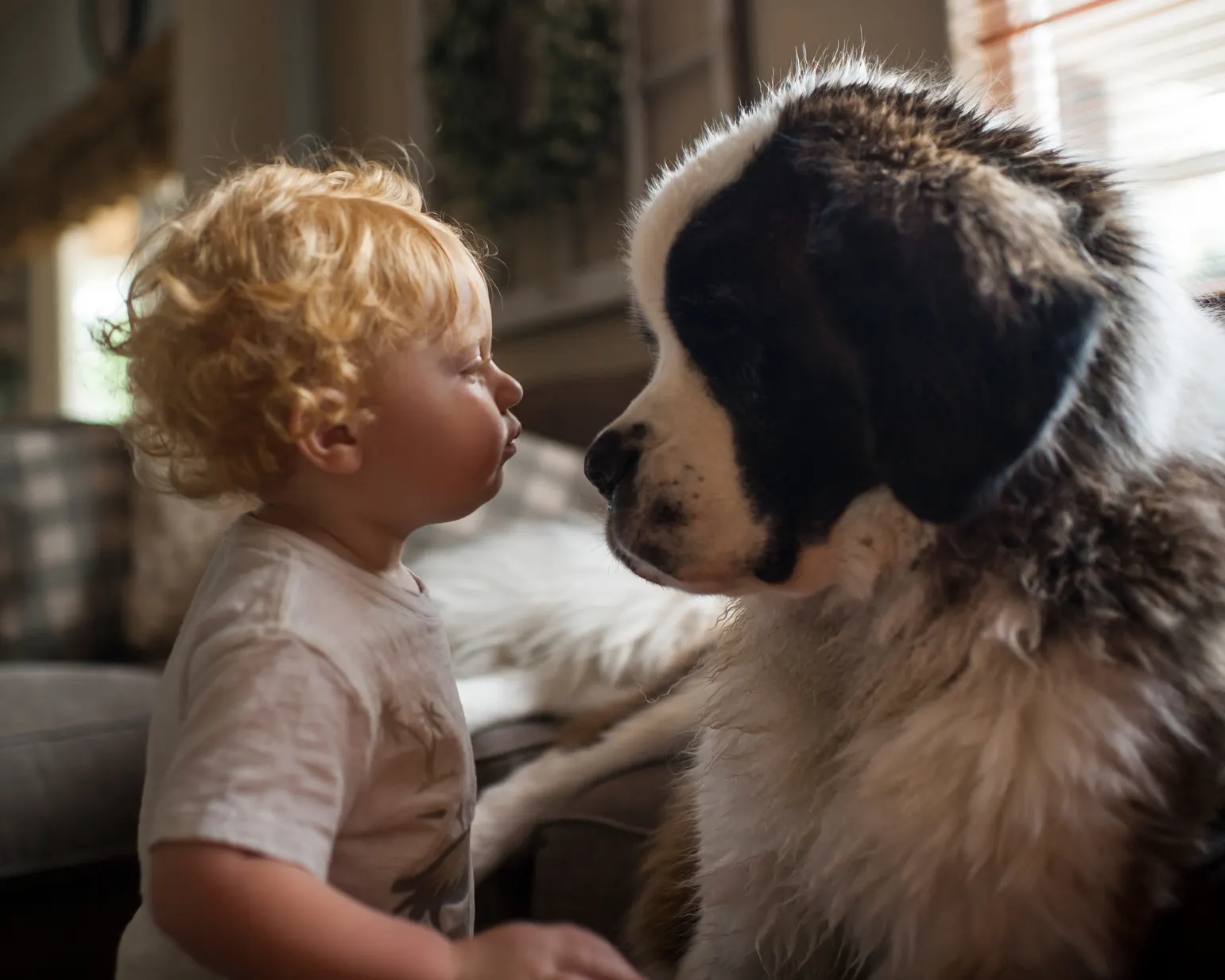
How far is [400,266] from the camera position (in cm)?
→ 78

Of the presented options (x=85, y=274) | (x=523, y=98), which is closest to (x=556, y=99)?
(x=523, y=98)

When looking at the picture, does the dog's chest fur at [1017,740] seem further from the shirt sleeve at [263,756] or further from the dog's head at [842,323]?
the shirt sleeve at [263,756]

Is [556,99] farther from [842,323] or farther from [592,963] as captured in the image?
[592,963]

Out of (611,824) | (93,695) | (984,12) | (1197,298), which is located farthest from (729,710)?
(984,12)

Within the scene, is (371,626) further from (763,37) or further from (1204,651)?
(763,37)

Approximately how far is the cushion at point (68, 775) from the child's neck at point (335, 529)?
0.83 meters

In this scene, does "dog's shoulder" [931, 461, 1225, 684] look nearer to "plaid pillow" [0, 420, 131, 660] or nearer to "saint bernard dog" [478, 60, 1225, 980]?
"saint bernard dog" [478, 60, 1225, 980]

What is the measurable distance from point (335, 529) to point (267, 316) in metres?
0.16

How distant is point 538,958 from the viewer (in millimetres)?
606

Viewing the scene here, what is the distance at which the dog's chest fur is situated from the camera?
64 centimetres

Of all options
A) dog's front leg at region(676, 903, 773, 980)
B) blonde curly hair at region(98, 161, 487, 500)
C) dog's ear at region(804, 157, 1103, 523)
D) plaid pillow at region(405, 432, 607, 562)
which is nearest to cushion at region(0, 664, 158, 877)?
plaid pillow at region(405, 432, 607, 562)

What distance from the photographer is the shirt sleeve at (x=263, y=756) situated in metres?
0.60

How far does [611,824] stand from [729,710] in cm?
27

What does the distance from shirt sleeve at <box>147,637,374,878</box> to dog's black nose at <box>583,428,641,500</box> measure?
0.83ft
